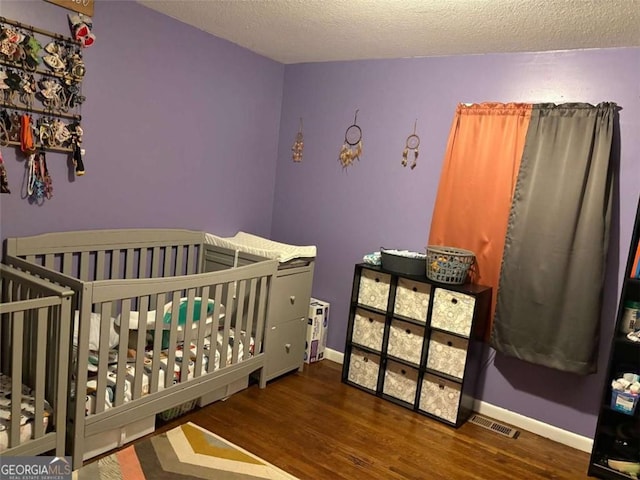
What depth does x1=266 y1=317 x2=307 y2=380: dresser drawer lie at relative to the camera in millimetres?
3094

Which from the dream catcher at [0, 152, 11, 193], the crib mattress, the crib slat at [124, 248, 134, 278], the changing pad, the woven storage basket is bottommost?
the crib mattress

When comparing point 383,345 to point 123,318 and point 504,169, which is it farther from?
point 123,318

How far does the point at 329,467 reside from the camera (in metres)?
2.32

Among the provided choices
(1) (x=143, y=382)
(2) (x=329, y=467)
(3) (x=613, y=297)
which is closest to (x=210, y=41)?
(1) (x=143, y=382)

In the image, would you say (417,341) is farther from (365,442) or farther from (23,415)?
(23,415)

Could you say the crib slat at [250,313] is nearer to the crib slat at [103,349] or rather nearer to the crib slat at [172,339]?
the crib slat at [172,339]

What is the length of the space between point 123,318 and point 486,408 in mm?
2219

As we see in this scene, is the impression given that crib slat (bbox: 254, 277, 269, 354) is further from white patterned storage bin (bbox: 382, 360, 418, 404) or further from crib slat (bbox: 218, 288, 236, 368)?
white patterned storage bin (bbox: 382, 360, 418, 404)

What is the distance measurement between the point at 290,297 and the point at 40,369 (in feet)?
5.07

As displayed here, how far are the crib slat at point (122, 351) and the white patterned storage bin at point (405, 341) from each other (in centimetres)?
160

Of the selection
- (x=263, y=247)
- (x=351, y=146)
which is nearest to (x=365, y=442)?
(x=263, y=247)

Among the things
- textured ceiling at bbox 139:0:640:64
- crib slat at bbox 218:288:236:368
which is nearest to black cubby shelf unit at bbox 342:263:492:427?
crib slat at bbox 218:288:236:368

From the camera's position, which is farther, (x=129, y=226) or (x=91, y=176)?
(x=129, y=226)

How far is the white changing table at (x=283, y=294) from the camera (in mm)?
3047
